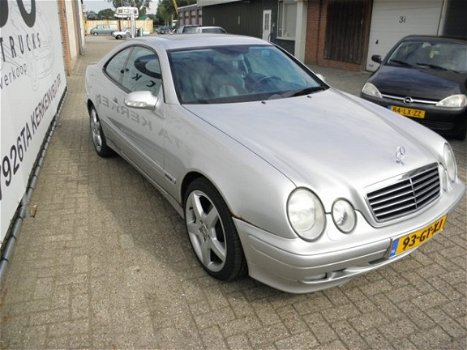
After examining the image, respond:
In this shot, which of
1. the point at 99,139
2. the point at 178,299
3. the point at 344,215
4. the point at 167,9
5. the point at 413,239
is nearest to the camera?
the point at 344,215

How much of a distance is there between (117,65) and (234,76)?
170cm

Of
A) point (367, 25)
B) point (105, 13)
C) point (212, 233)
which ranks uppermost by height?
point (105, 13)

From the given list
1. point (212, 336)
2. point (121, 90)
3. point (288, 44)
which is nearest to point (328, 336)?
point (212, 336)

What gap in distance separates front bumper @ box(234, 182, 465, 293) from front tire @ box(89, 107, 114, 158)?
310 cm

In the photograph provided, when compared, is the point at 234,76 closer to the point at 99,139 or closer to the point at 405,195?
the point at 405,195

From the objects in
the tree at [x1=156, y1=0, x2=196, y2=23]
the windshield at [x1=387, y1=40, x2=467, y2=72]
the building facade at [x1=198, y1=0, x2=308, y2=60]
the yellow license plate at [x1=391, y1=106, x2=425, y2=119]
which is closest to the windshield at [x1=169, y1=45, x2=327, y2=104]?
the yellow license plate at [x1=391, y1=106, x2=425, y2=119]

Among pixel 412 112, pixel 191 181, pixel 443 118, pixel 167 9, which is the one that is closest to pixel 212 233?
pixel 191 181

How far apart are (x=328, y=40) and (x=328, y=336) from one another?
52.3ft

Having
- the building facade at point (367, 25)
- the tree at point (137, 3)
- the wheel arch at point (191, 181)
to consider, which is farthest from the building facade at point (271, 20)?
the tree at point (137, 3)

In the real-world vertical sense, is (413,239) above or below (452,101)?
below

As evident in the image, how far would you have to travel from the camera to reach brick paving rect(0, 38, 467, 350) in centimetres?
232

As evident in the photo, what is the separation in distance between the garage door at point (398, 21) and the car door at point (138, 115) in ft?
35.0

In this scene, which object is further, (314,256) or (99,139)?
(99,139)

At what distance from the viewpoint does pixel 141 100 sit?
125 inches
